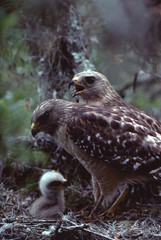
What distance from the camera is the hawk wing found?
10.4 ft

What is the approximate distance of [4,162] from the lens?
397 centimetres

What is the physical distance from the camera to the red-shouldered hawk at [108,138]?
10.4ft

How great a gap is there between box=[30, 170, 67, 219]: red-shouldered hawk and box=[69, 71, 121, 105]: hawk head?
0.82m

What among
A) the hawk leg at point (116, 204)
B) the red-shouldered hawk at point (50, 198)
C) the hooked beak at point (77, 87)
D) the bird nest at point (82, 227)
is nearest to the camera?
the bird nest at point (82, 227)

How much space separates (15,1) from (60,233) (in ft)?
7.59

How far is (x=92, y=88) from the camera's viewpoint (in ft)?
12.5

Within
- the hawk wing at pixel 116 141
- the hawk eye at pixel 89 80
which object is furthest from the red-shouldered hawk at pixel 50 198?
the hawk eye at pixel 89 80

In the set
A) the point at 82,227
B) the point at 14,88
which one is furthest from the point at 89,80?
the point at 82,227

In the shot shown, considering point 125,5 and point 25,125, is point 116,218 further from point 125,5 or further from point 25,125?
point 125,5

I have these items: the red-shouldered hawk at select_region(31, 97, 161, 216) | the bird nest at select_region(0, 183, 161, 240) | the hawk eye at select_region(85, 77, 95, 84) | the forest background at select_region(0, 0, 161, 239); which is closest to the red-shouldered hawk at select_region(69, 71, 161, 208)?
the hawk eye at select_region(85, 77, 95, 84)

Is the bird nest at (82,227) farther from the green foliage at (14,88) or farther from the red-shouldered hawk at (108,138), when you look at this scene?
the green foliage at (14,88)

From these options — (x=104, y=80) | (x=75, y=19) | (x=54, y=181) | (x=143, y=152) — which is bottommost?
(x=54, y=181)

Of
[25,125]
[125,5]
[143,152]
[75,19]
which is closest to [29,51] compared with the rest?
[75,19]

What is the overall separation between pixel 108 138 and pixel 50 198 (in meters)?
0.98
